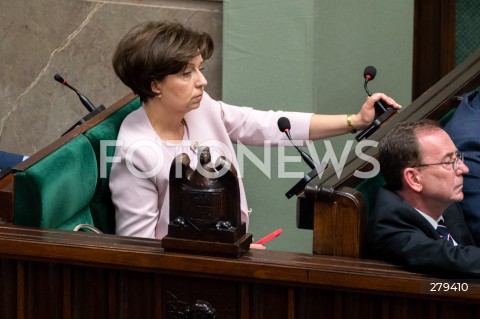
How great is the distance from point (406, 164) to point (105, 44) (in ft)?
7.62

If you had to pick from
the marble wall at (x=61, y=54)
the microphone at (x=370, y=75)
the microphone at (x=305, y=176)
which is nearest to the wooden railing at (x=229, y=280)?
the microphone at (x=305, y=176)

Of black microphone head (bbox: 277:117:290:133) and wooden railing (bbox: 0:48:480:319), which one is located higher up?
black microphone head (bbox: 277:117:290:133)

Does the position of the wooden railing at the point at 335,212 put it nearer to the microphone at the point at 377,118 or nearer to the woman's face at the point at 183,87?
the microphone at the point at 377,118

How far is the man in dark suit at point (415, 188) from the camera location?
255 centimetres

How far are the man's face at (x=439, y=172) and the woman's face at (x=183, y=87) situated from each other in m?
0.83

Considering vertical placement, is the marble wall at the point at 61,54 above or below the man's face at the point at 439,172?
above

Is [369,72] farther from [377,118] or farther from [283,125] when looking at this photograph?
[283,125]

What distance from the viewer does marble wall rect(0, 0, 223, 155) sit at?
4.68 m

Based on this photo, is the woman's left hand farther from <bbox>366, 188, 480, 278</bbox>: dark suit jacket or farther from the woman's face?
<bbox>366, 188, 480, 278</bbox>: dark suit jacket

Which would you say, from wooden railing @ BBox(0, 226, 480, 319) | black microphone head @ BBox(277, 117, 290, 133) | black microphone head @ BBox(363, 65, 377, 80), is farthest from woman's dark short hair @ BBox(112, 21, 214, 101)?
wooden railing @ BBox(0, 226, 480, 319)

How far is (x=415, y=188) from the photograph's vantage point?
272 centimetres

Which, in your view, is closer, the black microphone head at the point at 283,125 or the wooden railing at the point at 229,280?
the wooden railing at the point at 229,280

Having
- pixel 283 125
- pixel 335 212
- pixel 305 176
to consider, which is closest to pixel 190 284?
pixel 335 212

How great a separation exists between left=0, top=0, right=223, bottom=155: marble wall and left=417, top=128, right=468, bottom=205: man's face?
2.08 m
